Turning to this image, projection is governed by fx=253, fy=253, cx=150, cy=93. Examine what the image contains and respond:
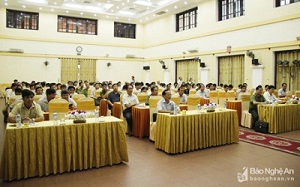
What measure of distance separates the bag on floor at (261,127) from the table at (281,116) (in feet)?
0.42

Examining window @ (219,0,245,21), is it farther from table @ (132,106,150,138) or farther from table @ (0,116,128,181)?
table @ (0,116,128,181)

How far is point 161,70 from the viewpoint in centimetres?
1984

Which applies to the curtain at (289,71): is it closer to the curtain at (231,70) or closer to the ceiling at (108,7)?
the curtain at (231,70)

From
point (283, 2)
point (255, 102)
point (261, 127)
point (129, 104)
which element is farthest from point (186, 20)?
point (129, 104)

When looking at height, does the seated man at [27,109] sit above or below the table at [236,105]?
above

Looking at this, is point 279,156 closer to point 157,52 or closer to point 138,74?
point 157,52

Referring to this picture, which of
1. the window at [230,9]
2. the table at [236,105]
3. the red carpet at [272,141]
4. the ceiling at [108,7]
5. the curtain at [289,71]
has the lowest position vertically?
the red carpet at [272,141]

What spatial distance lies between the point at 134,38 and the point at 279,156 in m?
18.0

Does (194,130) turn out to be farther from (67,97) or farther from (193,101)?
(67,97)

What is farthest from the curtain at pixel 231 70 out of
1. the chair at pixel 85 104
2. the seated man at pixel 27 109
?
the seated man at pixel 27 109

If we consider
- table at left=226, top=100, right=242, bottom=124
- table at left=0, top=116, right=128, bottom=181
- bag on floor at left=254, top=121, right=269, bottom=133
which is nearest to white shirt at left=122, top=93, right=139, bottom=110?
table at left=0, top=116, right=128, bottom=181

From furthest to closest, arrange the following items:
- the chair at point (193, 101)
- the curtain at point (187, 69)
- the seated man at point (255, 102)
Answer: the curtain at point (187, 69)
the seated man at point (255, 102)
the chair at point (193, 101)

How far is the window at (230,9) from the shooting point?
13844 millimetres

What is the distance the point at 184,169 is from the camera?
4.53 meters
